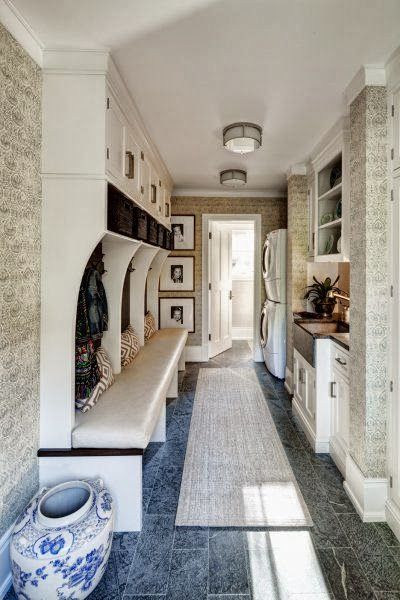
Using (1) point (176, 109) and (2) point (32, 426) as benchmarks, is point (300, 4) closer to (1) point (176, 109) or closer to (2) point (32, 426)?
(1) point (176, 109)

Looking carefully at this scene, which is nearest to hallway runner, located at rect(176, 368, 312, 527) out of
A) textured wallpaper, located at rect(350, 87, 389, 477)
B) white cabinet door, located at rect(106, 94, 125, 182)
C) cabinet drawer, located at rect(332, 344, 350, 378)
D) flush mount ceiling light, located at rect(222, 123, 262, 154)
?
textured wallpaper, located at rect(350, 87, 389, 477)

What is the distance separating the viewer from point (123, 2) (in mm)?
1509

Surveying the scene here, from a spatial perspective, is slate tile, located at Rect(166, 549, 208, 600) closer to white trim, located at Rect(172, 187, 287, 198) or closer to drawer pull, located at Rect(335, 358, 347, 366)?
drawer pull, located at Rect(335, 358, 347, 366)

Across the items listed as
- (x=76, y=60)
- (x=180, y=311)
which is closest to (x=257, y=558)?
(x=76, y=60)

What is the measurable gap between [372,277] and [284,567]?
60.4 inches

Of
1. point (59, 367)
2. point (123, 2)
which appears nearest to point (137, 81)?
point (123, 2)

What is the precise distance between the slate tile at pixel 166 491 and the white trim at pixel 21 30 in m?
2.54

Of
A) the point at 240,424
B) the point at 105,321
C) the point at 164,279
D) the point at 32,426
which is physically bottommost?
the point at 240,424

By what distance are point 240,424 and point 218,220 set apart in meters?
3.14

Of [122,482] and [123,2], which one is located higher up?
[123,2]

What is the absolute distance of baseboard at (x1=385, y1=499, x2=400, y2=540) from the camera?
1830mm

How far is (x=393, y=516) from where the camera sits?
6.15ft

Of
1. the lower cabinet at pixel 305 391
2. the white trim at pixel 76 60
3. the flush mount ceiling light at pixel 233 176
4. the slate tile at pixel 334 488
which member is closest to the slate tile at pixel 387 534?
the slate tile at pixel 334 488

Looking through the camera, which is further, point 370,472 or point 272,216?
point 272,216
